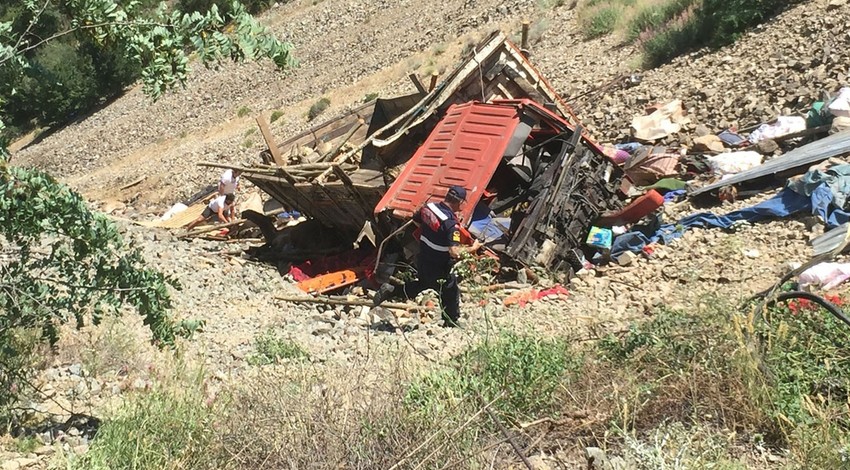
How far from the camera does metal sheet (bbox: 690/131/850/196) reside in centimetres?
842

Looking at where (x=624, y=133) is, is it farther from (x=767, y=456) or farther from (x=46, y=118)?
(x=46, y=118)

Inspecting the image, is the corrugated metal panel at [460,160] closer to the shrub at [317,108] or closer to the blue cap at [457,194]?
the blue cap at [457,194]

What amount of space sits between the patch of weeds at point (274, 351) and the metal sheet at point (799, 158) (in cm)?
541

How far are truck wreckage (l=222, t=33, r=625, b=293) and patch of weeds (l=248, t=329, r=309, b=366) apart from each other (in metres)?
2.04

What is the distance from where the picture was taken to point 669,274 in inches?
293

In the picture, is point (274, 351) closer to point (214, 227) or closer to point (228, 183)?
point (214, 227)

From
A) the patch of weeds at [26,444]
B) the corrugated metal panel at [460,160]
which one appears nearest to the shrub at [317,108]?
the corrugated metal panel at [460,160]

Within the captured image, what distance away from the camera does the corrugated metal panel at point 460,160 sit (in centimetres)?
812

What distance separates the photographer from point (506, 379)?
450 centimetres

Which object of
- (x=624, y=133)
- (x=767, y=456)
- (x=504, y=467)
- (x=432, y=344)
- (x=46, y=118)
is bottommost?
(x=46, y=118)

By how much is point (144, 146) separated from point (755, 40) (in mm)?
22120

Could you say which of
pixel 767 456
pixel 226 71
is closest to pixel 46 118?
pixel 226 71

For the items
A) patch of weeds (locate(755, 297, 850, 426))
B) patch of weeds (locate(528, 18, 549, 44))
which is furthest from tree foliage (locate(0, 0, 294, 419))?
patch of weeds (locate(528, 18, 549, 44))

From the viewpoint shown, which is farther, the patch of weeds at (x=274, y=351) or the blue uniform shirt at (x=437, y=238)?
the blue uniform shirt at (x=437, y=238)
